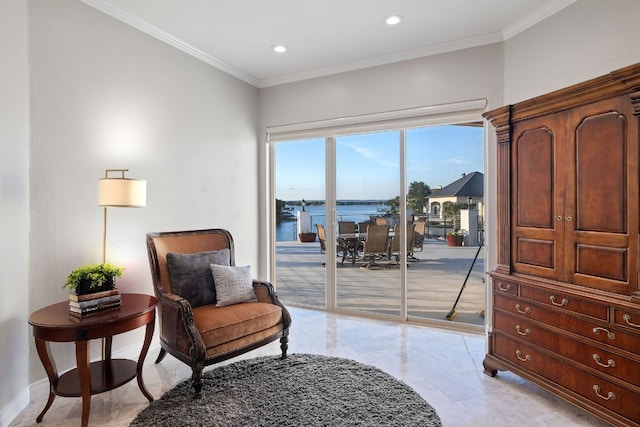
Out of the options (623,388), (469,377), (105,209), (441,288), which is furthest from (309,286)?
(623,388)

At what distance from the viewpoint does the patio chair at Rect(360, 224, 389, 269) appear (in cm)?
409

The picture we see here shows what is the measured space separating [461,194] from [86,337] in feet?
10.9

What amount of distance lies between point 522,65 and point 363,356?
2851mm

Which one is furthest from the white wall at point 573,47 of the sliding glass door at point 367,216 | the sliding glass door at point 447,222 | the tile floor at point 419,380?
the tile floor at point 419,380

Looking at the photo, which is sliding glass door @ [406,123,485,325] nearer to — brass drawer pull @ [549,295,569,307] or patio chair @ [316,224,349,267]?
patio chair @ [316,224,349,267]

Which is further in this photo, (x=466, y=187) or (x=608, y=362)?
(x=466, y=187)

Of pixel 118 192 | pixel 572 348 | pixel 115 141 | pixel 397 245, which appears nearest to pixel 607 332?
pixel 572 348

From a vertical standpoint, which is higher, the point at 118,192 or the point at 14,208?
the point at 118,192

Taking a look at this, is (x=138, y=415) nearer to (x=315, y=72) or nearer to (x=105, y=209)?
(x=105, y=209)

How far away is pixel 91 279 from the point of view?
2178mm

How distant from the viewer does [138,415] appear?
7.07ft

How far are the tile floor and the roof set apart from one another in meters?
1.39

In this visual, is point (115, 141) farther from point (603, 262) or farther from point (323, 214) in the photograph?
point (603, 262)

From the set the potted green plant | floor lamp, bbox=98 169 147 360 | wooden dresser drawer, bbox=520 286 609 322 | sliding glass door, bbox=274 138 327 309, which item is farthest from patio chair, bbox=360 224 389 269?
the potted green plant
